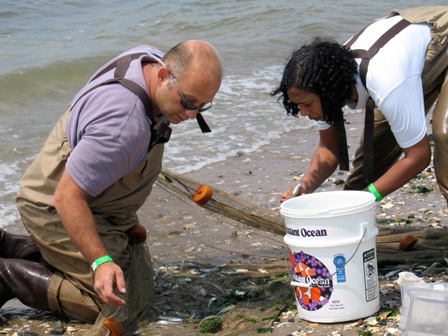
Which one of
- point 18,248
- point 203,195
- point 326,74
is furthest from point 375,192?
point 18,248

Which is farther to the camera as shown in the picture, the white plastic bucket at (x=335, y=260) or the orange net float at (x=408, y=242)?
the orange net float at (x=408, y=242)

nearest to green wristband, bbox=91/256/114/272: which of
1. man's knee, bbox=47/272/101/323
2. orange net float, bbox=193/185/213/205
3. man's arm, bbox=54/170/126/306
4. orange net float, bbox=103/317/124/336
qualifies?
man's arm, bbox=54/170/126/306

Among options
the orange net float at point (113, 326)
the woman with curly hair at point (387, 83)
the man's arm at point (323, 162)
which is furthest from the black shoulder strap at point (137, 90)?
the man's arm at point (323, 162)

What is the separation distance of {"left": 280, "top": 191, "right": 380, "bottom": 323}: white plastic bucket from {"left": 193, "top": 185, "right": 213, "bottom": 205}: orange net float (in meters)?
0.75

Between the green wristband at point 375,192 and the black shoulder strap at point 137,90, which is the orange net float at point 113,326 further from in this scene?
the green wristband at point 375,192

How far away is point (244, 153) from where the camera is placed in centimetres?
755

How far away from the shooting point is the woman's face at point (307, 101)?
3824 millimetres

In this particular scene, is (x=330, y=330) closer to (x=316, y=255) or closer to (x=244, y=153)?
(x=316, y=255)

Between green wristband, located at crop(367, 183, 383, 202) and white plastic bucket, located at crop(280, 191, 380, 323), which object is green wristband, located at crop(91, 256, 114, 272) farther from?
green wristband, located at crop(367, 183, 383, 202)

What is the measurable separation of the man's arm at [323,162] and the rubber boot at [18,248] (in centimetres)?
159

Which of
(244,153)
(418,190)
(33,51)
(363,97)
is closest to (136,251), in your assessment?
(363,97)

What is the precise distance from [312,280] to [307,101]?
0.99m

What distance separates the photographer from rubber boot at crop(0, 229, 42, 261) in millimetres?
4195

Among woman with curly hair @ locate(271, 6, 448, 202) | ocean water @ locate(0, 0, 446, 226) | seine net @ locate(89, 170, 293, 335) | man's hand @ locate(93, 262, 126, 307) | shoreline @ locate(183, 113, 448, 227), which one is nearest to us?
man's hand @ locate(93, 262, 126, 307)
